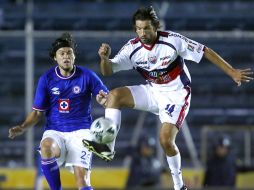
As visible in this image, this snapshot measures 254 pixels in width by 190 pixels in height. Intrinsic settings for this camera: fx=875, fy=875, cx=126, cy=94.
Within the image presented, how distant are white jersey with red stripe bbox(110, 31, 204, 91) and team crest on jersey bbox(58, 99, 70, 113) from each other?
649 millimetres

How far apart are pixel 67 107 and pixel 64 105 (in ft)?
0.12

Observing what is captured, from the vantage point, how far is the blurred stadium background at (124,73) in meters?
13.0

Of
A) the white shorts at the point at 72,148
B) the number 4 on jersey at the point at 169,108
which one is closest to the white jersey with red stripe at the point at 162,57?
the number 4 on jersey at the point at 169,108

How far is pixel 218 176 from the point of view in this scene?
12766 mm

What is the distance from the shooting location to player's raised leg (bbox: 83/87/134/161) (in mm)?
8633

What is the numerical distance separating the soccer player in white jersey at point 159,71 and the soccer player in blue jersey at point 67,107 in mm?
353

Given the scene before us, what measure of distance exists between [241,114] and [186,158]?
116 cm

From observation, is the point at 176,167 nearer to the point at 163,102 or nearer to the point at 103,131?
the point at 163,102

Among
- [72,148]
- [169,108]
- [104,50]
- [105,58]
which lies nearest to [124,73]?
[72,148]

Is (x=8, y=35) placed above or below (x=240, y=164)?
above

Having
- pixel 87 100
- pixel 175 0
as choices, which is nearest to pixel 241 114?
pixel 175 0

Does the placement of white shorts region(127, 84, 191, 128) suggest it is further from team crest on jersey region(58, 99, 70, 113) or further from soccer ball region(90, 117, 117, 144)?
team crest on jersey region(58, 99, 70, 113)

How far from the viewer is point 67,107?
9.24 meters

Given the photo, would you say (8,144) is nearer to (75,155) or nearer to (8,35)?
(8,35)
